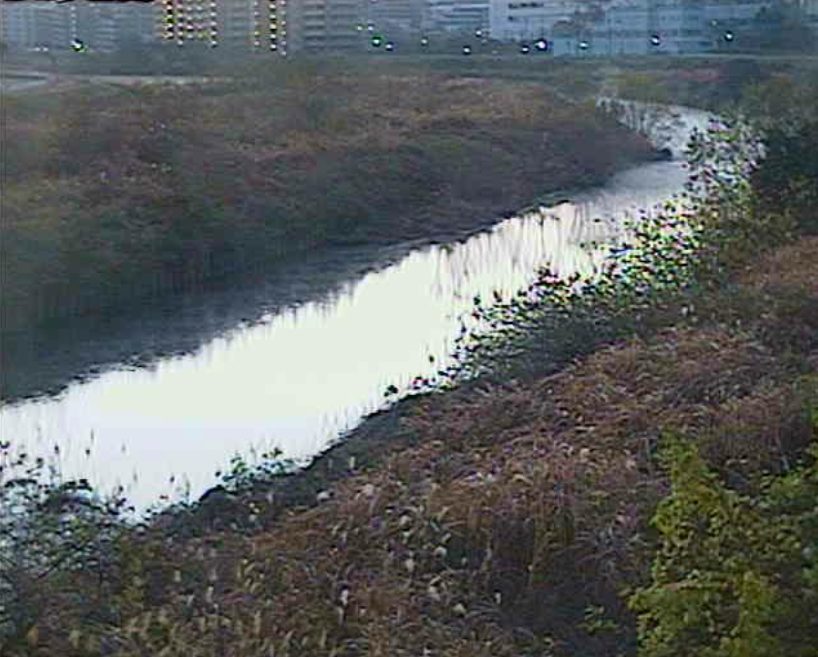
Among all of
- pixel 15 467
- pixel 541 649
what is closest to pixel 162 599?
pixel 541 649

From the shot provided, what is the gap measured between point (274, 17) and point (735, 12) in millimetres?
3230

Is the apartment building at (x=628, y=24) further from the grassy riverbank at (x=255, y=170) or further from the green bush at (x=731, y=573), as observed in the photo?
the green bush at (x=731, y=573)

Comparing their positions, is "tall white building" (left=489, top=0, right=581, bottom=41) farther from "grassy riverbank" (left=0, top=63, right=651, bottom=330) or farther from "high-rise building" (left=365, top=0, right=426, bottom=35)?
"grassy riverbank" (left=0, top=63, right=651, bottom=330)

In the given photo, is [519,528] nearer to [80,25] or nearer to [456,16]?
[80,25]

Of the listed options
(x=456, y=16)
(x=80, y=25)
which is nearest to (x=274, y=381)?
(x=80, y=25)

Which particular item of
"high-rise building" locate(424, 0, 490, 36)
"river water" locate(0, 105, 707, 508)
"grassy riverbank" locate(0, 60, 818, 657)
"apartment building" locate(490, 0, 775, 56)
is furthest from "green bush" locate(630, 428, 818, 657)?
"high-rise building" locate(424, 0, 490, 36)

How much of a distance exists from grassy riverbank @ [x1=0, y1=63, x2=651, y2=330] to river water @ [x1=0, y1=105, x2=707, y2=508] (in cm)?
85

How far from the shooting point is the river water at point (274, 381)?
5.28 m

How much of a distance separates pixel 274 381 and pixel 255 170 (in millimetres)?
4562

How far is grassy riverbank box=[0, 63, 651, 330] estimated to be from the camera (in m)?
8.41

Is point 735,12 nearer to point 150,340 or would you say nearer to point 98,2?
point 98,2

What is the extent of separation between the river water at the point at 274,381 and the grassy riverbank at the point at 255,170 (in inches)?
33.4

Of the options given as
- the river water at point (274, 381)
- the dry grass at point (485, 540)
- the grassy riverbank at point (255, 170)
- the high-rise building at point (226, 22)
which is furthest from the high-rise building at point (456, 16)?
the dry grass at point (485, 540)

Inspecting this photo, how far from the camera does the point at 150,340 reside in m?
7.44
